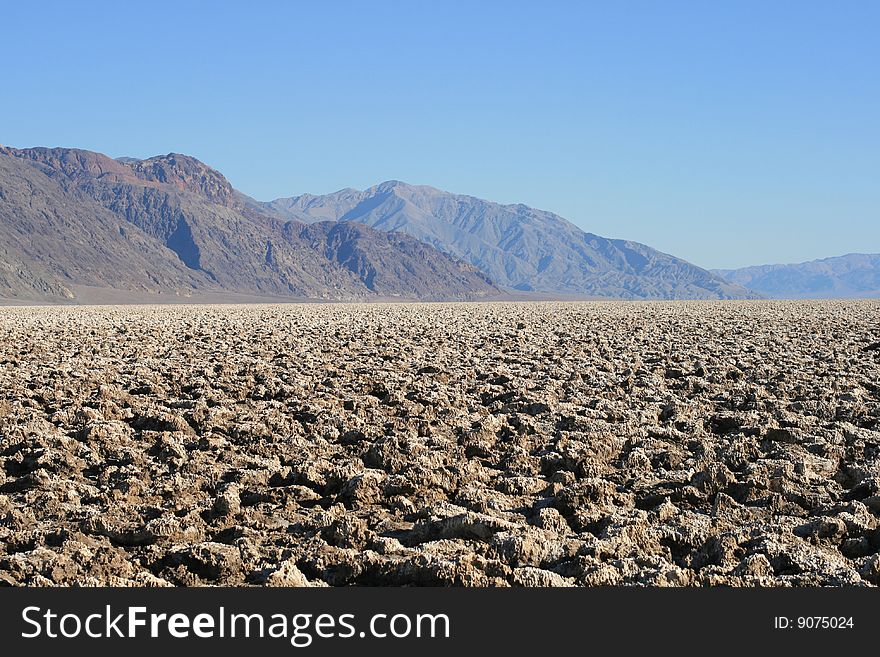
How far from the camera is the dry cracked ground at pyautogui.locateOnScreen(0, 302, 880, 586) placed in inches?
180

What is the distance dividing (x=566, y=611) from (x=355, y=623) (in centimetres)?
83

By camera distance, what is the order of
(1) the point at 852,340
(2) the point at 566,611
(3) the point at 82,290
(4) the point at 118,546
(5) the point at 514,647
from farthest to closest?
(3) the point at 82,290, (1) the point at 852,340, (4) the point at 118,546, (2) the point at 566,611, (5) the point at 514,647

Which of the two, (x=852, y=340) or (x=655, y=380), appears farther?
(x=852, y=340)

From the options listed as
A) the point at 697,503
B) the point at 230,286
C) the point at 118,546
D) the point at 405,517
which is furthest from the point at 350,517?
the point at 230,286

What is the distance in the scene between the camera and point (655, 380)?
10914mm

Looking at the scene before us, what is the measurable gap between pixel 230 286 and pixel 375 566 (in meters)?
180

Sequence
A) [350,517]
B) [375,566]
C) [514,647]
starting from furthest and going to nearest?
[350,517]
[375,566]
[514,647]

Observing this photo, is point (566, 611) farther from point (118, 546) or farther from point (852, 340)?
point (852, 340)

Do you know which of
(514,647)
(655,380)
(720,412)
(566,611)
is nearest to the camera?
(514,647)

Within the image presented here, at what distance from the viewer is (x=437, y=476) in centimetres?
618

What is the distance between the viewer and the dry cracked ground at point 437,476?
457 centimetres

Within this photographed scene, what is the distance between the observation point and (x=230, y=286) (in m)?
181

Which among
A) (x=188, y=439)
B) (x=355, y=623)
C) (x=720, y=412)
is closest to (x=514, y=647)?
(x=355, y=623)

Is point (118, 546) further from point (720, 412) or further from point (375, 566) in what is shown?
point (720, 412)
